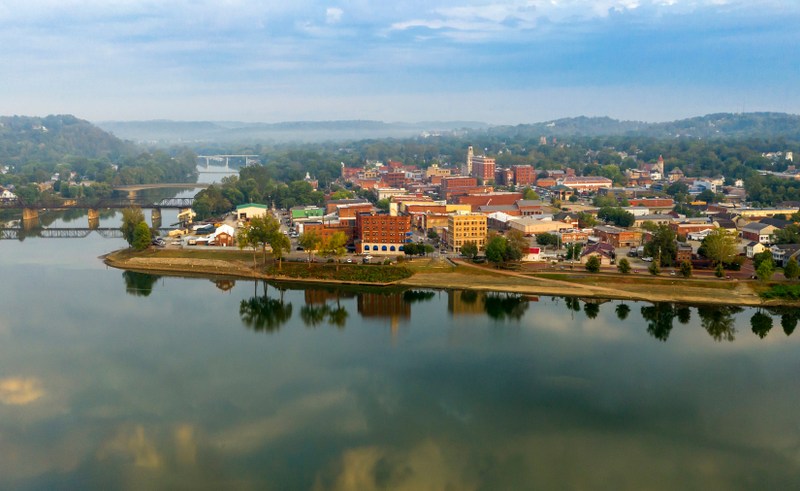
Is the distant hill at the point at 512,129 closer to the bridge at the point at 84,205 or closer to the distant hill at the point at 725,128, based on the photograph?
the distant hill at the point at 725,128

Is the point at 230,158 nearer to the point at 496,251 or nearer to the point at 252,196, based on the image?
the point at 252,196

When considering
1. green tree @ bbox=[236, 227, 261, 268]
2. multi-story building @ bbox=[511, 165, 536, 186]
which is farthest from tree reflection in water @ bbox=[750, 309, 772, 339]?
multi-story building @ bbox=[511, 165, 536, 186]

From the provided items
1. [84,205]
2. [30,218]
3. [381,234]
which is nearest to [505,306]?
[381,234]

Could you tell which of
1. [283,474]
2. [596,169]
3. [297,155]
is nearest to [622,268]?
[283,474]

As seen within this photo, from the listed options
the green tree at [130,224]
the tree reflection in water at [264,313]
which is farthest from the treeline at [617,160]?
the tree reflection in water at [264,313]

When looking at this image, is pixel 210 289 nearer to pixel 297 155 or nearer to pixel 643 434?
pixel 643 434
